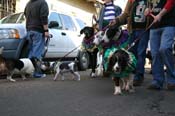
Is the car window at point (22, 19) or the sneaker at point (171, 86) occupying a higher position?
the car window at point (22, 19)

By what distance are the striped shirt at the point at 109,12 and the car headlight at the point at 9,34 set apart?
2.39m

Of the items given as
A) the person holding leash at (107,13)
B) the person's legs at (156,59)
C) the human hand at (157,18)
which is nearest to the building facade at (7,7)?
the person holding leash at (107,13)

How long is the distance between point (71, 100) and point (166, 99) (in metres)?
1.60

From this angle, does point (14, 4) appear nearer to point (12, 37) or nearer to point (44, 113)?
point (12, 37)

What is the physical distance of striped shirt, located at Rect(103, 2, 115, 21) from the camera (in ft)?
37.2

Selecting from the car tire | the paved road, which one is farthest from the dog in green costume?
Answer: the car tire

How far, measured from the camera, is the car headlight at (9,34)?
39.0 ft

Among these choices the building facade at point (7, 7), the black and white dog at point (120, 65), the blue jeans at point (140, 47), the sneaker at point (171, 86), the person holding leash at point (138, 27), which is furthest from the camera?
the building facade at point (7, 7)

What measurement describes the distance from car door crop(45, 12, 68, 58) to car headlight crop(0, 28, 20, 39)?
1.47m

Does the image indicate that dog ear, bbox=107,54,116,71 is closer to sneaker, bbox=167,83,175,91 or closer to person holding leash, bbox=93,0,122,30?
sneaker, bbox=167,83,175,91

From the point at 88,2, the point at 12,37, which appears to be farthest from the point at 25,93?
the point at 88,2

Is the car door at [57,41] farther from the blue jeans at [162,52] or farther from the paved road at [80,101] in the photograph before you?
the blue jeans at [162,52]

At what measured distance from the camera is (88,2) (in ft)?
115

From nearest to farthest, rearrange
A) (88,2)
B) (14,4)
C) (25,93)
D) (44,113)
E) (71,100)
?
1. (44,113)
2. (71,100)
3. (25,93)
4. (14,4)
5. (88,2)
